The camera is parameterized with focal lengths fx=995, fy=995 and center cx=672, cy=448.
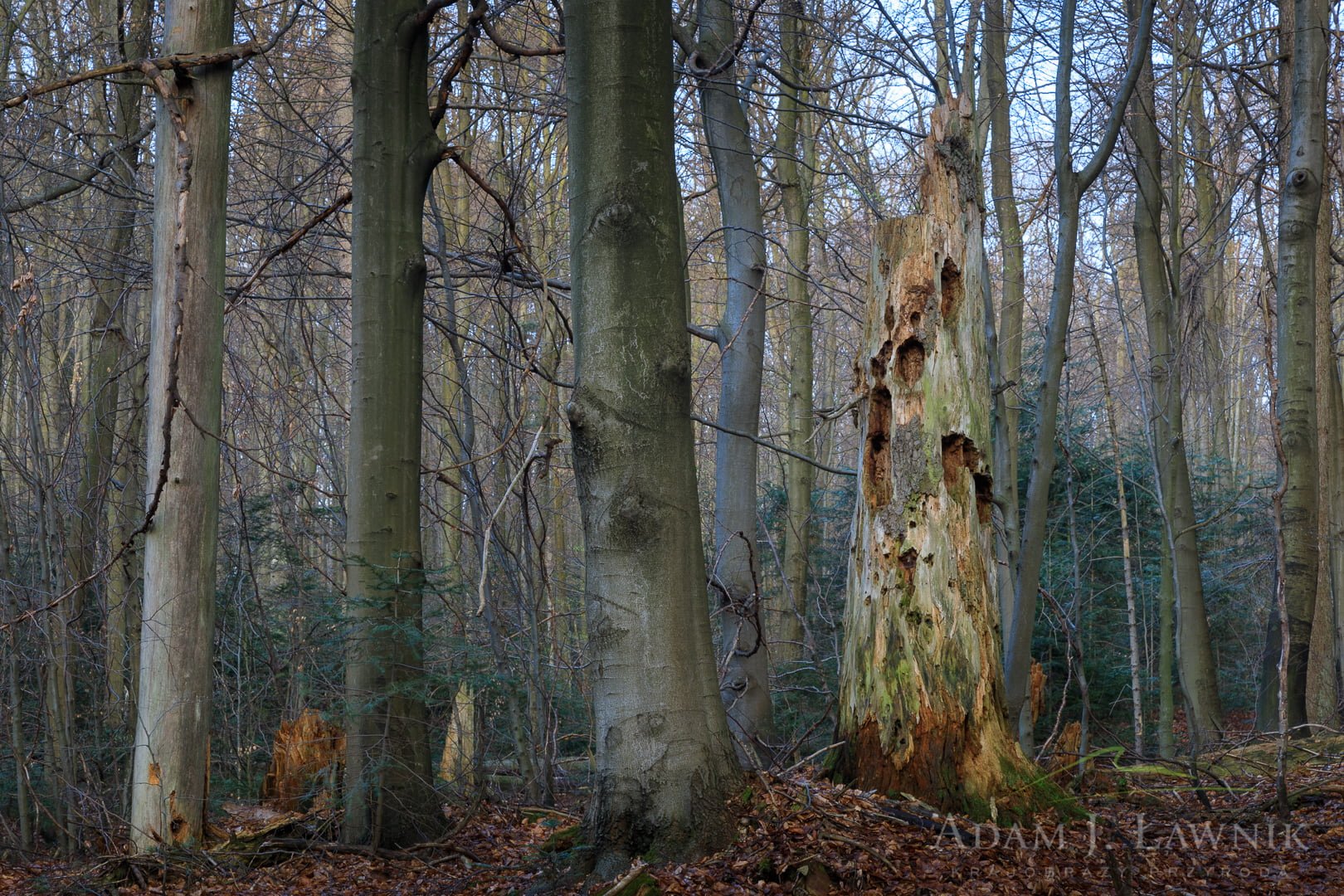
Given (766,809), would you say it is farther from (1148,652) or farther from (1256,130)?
(1148,652)

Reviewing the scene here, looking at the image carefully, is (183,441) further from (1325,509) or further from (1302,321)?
(1325,509)

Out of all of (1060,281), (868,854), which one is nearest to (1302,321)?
(1060,281)

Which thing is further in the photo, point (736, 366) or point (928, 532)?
point (736, 366)

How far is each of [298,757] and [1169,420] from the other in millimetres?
8263

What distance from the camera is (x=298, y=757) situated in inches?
257

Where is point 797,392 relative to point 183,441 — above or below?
above

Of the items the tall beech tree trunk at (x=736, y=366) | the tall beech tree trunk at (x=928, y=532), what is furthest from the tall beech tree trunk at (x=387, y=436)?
the tall beech tree trunk at (x=736, y=366)

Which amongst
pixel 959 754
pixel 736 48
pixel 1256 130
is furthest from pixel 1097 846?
pixel 1256 130

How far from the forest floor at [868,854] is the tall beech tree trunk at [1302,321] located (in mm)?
3638

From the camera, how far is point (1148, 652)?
14586 millimetres

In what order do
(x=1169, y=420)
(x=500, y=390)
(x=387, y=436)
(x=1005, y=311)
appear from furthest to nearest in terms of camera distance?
(x=1005, y=311) → (x=1169, y=420) → (x=500, y=390) → (x=387, y=436)

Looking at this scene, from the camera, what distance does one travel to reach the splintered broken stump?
6.28 metres

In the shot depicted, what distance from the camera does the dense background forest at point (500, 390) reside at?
5.12 m

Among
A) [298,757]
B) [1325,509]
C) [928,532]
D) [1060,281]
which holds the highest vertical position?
[1060,281]
